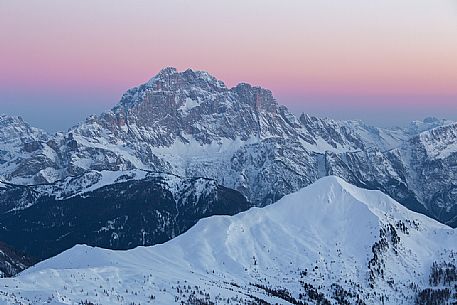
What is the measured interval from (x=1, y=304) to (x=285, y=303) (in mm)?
83665

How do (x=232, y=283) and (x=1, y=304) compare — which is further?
(x=232, y=283)

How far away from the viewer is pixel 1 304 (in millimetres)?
103438

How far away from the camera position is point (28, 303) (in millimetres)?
108438

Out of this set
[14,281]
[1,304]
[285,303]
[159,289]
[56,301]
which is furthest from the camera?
[285,303]

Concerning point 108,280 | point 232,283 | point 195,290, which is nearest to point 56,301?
point 108,280

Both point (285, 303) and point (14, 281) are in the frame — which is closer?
point (14, 281)

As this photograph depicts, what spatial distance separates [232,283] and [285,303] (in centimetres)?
2457

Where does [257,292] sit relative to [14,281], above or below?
below

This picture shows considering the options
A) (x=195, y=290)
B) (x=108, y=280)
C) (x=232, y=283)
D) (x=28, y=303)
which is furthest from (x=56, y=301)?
(x=232, y=283)

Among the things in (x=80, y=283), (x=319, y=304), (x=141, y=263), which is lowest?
(x=319, y=304)

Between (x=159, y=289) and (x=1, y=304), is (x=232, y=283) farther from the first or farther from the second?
(x=1, y=304)

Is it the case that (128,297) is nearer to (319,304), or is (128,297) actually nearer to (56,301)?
(56,301)

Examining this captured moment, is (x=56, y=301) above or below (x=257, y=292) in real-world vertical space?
above

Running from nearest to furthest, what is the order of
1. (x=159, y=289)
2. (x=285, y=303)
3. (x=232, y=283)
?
(x=159, y=289) → (x=285, y=303) → (x=232, y=283)
